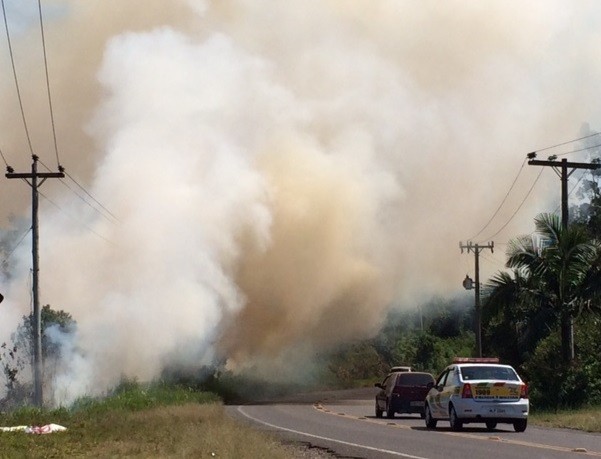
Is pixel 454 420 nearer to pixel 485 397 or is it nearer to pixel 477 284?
pixel 485 397

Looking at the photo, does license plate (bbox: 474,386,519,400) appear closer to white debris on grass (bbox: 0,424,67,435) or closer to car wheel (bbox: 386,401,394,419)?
white debris on grass (bbox: 0,424,67,435)

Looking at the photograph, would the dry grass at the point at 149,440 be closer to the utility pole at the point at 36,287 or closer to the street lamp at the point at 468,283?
the utility pole at the point at 36,287

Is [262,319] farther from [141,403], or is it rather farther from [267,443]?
[267,443]

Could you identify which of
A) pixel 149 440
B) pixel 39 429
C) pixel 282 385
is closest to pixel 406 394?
pixel 39 429

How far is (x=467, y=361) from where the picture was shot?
3781cm

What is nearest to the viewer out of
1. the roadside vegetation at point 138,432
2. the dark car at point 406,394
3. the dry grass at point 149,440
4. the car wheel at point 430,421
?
the dry grass at point 149,440

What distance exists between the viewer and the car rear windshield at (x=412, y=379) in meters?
45.2

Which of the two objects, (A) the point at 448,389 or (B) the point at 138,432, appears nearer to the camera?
(B) the point at 138,432

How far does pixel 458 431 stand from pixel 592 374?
14.2 metres

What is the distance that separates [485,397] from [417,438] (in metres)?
3.39

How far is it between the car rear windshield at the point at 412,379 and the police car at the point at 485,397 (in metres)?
10.1

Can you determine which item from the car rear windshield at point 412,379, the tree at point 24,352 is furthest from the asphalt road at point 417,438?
the tree at point 24,352

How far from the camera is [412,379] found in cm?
4531

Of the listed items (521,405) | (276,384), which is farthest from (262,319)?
(521,405)
